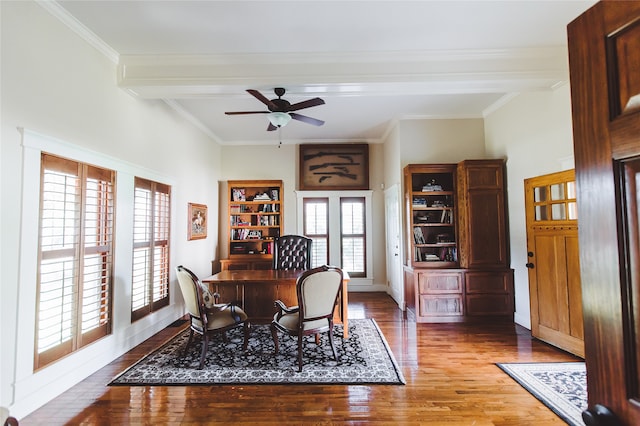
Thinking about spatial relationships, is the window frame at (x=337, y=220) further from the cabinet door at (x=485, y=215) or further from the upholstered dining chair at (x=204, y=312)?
the upholstered dining chair at (x=204, y=312)

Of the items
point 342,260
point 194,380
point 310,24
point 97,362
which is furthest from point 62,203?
point 342,260

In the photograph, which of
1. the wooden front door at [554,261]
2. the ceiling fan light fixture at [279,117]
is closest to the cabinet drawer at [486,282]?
the wooden front door at [554,261]

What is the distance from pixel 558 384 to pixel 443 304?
1817mm

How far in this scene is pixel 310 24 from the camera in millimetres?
2791

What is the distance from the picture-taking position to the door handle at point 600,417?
2.12 feet

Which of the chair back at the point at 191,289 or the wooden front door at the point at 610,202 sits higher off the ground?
the wooden front door at the point at 610,202

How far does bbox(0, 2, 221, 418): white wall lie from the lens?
2.16m

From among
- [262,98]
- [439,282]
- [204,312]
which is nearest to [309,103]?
[262,98]

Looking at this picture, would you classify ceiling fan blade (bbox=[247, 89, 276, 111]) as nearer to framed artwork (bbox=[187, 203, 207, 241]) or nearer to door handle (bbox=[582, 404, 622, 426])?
framed artwork (bbox=[187, 203, 207, 241])

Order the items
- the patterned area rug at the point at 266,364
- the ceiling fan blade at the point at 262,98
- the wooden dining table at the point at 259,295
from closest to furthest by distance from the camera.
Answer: the patterned area rug at the point at 266,364 < the ceiling fan blade at the point at 262,98 < the wooden dining table at the point at 259,295

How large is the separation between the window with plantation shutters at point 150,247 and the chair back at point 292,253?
5.20 ft

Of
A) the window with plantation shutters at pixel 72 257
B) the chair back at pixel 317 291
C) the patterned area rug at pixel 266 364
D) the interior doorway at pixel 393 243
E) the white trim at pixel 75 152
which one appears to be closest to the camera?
the white trim at pixel 75 152

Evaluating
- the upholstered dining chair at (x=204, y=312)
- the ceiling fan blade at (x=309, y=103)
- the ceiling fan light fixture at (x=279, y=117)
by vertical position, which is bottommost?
the upholstered dining chair at (x=204, y=312)

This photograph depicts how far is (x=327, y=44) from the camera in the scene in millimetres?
3109
